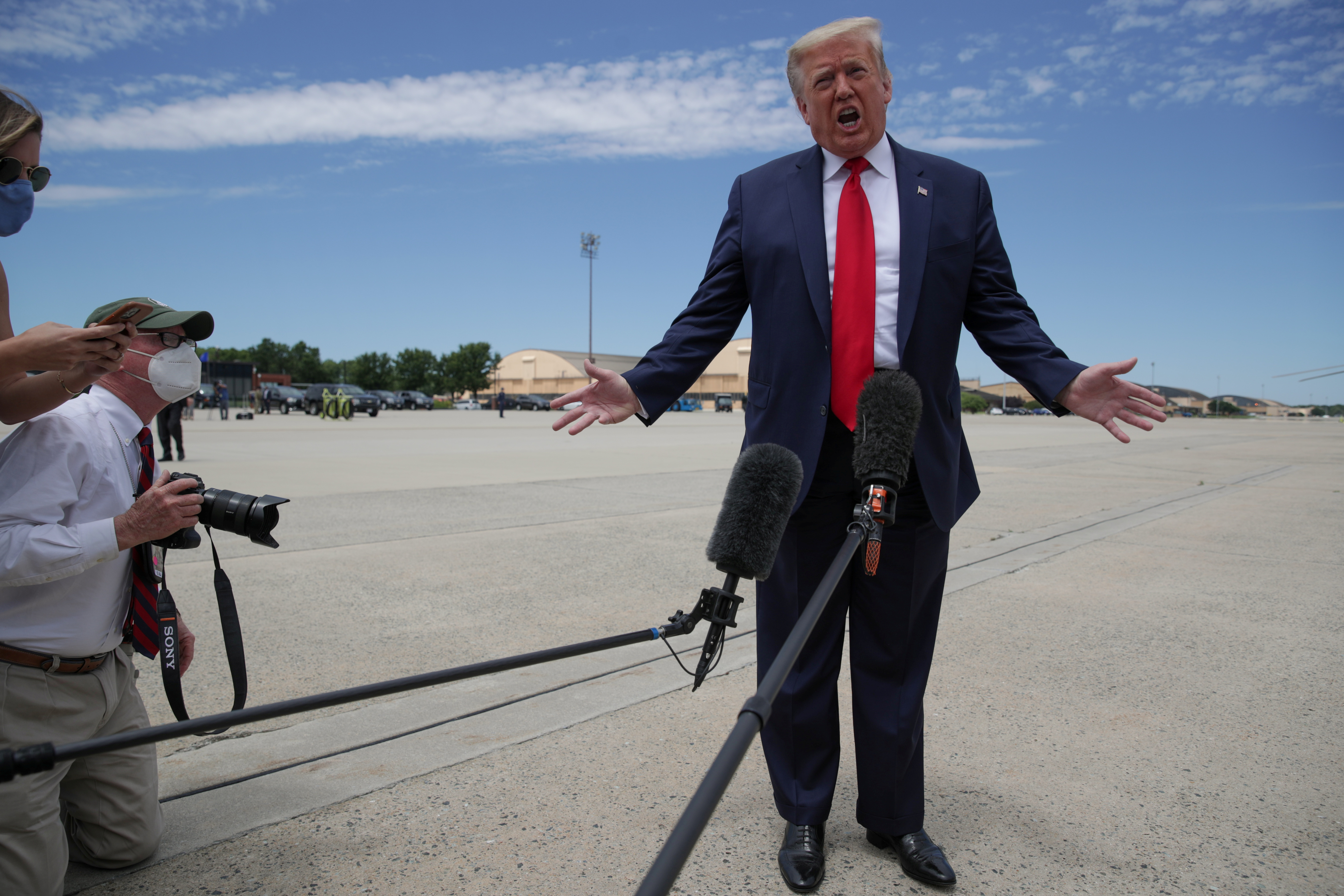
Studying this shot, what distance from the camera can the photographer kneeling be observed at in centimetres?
→ 203

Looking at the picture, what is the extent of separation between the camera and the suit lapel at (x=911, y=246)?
2.25 meters

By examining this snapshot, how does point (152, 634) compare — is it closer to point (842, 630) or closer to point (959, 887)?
point (842, 630)

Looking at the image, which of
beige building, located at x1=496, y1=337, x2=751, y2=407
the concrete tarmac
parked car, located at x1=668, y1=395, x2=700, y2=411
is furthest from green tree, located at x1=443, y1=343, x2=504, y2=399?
the concrete tarmac

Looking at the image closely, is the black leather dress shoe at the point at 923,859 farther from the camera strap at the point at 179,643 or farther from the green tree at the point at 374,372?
the green tree at the point at 374,372

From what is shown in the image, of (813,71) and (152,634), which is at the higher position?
(813,71)

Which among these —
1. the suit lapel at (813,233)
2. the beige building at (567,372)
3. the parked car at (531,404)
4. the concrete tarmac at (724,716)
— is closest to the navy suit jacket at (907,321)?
the suit lapel at (813,233)

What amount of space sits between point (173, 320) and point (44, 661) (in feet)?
2.93

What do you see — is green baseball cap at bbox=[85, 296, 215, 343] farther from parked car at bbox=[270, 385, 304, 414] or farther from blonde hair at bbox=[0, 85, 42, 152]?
parked car at bbox=[270, 385, 304, 414]

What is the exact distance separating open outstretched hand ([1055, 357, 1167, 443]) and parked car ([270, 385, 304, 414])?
44209 mm

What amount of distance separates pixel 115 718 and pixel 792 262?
222cm

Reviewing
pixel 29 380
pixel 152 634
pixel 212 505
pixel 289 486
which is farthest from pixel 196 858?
pixel 289 486

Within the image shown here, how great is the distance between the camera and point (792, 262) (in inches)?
92.4

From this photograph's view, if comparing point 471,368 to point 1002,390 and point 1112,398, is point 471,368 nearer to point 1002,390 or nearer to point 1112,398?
point 1002,390

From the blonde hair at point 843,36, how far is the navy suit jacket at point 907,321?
0.26 metres
